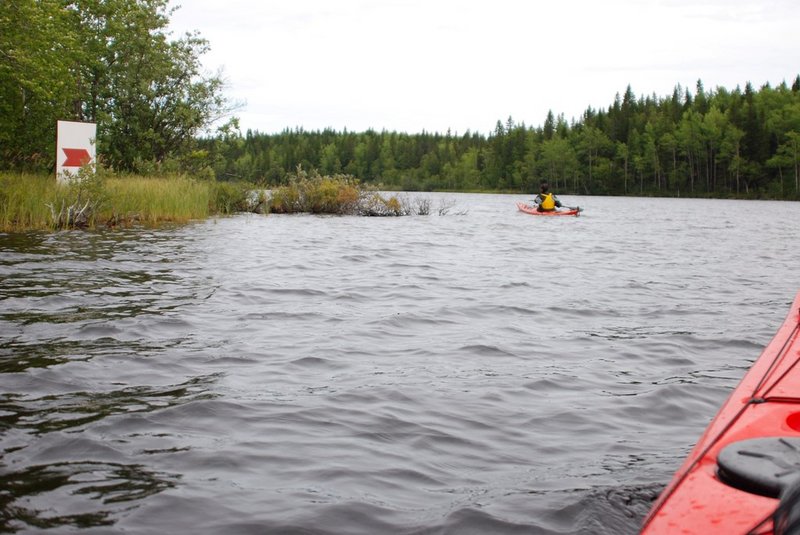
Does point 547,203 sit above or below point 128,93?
below

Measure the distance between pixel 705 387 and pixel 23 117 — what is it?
78.9ft

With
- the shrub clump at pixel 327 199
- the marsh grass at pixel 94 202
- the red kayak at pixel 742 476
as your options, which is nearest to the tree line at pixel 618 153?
the shrub clump at pixel 327 199

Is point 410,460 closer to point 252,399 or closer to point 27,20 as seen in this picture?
point 252,399

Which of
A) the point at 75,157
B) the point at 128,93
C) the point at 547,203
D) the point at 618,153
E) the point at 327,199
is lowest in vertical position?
the point at 327,199

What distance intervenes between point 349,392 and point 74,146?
16.2 meters

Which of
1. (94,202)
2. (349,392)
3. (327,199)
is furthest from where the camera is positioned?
(327,199)

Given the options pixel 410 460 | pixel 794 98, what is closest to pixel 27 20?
pixel 410 460

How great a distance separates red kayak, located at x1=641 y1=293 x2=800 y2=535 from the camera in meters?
2.20

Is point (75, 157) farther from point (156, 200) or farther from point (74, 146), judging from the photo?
point (156, 200)

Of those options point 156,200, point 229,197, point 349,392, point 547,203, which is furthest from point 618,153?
point 349,392

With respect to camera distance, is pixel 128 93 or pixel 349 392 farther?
pixel 128 93

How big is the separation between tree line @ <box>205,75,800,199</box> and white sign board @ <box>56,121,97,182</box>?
41422 millimetres

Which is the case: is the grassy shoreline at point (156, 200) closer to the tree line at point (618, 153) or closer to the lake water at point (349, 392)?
the lake water at point (349, 392)

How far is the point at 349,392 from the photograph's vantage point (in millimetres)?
5512
